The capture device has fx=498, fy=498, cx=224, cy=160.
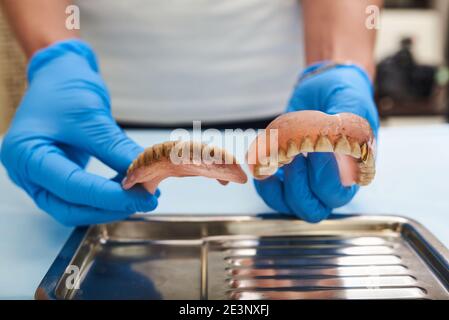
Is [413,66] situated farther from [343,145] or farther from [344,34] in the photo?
[343,145]

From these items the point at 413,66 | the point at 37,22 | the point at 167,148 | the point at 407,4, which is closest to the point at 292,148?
the point at 167,148

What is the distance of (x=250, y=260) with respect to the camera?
24.8 inches

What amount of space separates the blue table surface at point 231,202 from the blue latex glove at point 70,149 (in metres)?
0.05

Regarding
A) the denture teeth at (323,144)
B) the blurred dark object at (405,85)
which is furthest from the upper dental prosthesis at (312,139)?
the blurred dark object at (405,85)

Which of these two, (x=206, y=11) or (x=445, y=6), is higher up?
(x=445, y=6)

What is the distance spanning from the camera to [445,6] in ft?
8.75

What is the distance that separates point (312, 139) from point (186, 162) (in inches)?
→ 5.1

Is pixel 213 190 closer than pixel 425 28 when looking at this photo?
Yes

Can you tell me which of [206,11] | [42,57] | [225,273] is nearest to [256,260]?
[225,273]

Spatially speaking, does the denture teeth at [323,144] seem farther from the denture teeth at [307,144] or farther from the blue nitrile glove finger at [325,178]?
the blue nitrile glove finger at [325,178]

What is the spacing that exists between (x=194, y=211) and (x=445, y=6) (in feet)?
7.99

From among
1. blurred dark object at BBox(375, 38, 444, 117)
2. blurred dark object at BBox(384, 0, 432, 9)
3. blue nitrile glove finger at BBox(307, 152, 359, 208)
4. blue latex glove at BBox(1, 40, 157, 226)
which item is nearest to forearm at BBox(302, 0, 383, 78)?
blue nitrile glove finger at BBox(307, 152, 359, 208)

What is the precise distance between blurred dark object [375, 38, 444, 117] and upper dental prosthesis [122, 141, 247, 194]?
219 cm

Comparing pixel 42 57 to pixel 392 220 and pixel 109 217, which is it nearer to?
pixel 109 217
